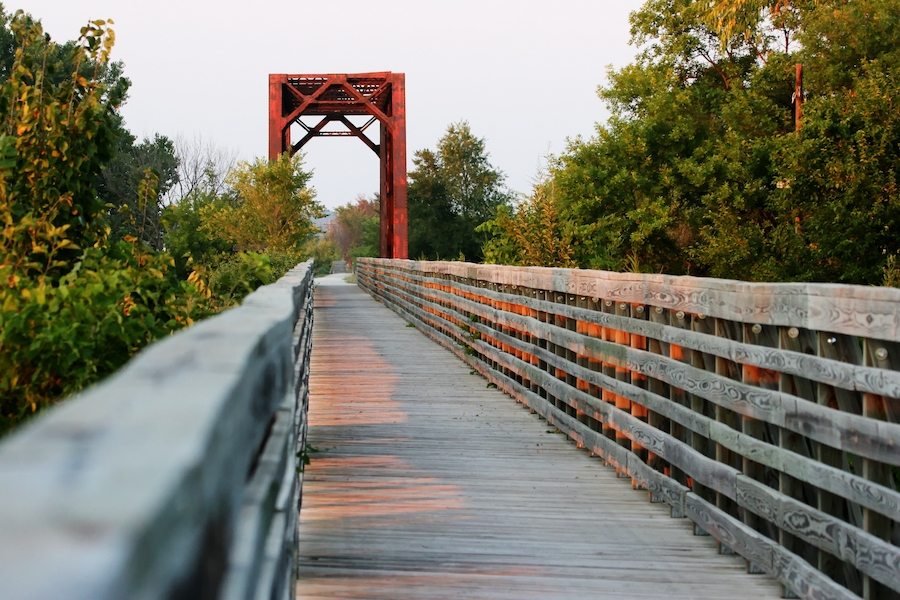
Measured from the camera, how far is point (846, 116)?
82.4 ft

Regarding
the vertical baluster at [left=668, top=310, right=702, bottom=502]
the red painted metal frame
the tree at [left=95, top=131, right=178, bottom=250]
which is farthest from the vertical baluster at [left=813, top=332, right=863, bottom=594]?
the tree at [left=95, top=131, right=178, bottom=250]

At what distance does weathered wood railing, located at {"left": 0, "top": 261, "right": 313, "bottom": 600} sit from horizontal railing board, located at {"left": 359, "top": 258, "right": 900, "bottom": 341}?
82.0 inches

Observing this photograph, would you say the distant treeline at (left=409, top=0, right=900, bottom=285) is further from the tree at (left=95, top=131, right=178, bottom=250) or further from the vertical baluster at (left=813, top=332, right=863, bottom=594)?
the tree at (left=95, top=131, right=178, bottom=250)

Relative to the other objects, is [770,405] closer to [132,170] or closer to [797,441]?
[797,441]

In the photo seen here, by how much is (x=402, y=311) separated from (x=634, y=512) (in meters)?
13.6

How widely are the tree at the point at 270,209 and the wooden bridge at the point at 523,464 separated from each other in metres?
17.9

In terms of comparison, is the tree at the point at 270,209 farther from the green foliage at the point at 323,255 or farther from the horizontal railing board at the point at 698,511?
the green foliage at the point at 323,255

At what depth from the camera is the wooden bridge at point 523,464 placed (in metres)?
0.62

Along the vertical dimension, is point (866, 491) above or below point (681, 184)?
below

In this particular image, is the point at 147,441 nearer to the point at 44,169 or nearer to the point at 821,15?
the point at 44,169

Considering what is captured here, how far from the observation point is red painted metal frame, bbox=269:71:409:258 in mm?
29156

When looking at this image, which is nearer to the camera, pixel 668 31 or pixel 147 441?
pixel 147 441

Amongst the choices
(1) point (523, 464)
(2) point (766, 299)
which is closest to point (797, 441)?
(2) point (766, 299)

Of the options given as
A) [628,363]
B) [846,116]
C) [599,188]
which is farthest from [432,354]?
[599,188]
